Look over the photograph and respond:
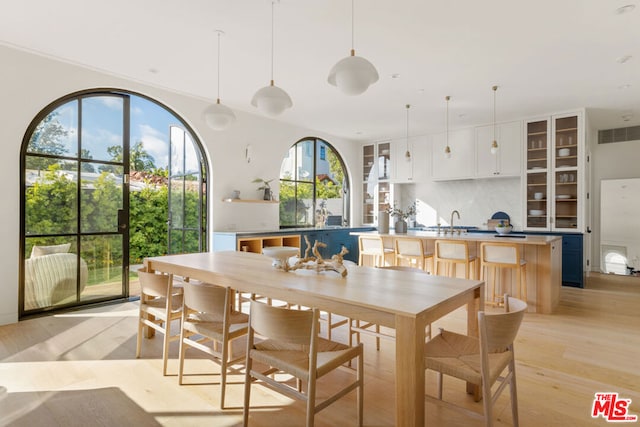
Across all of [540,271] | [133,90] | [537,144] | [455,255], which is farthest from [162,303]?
[537,144]

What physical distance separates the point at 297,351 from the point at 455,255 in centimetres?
304

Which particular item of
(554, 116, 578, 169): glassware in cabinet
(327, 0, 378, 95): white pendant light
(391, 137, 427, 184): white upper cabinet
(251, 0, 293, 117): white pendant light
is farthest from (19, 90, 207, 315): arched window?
(554, 116, 578, 169): glassware in cabinet

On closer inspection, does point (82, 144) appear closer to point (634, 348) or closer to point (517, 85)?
point (517, 85)

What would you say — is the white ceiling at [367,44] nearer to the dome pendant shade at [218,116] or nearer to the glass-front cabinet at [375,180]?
the dome pendant shade at [218,116]

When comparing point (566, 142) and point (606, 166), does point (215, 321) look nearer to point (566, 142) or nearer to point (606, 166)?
point (566, 142)

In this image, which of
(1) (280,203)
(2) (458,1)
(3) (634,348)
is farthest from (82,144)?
(3) (634,348)

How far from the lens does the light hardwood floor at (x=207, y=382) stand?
6.47 ft

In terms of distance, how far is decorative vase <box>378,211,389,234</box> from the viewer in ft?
17.4

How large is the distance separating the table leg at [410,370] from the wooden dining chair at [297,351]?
0.31 meters

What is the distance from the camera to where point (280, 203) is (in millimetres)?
6512

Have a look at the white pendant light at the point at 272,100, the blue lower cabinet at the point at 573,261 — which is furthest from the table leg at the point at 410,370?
the blue lower cabinet at the point at 573,261

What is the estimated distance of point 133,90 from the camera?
14.6ft

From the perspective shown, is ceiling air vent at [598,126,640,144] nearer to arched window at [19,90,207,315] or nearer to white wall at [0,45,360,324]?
white wall at [0,45,360,324]

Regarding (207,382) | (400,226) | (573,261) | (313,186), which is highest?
(313,186)
